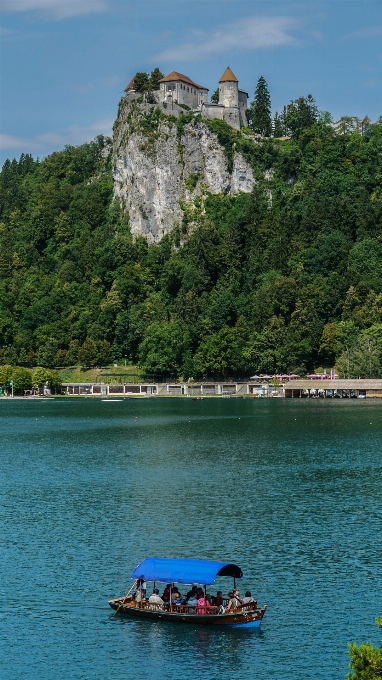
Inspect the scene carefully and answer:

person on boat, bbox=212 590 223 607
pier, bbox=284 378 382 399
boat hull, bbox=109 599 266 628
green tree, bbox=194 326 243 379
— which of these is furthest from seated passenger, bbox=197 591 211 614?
green tree, bbox=194 326 243 379

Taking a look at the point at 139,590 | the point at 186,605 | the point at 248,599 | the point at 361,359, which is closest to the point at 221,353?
the point at 361,359

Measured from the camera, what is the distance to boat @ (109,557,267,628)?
38469mm

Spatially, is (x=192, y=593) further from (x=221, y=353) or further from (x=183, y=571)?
(x=221, y=353)

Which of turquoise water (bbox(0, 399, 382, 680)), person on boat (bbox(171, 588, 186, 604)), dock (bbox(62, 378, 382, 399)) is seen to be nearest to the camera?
turquoise water (bbox(0, 399, 382, 680))

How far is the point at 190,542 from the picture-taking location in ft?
168

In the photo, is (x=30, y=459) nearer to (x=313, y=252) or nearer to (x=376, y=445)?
(x=376, y=445)

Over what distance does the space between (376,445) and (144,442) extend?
2391cm

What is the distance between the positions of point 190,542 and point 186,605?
1216 cm

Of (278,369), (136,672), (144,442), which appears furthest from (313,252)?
(136,672)

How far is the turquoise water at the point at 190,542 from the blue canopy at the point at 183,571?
6.14 ft

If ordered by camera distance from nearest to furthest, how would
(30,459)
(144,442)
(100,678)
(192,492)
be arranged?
(100,678) < (192,492) < (30,459) < (144,442)

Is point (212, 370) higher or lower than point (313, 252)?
lower

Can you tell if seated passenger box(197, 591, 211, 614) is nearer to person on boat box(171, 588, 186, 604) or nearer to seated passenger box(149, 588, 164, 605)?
person on boat box(171, 588, 186, 604)

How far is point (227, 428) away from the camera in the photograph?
117312 millimetres
